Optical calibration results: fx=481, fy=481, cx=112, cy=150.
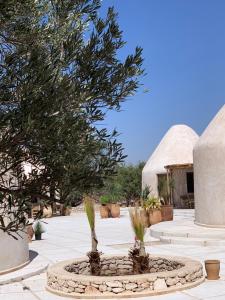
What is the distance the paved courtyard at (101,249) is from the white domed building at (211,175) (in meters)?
2.16

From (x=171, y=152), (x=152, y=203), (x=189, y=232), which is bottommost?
(x=189, y=232)

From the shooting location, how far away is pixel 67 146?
3629 millimetres

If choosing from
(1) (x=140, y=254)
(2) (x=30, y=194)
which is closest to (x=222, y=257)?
(1) (x=140, y=254)

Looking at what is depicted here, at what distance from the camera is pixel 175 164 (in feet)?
103

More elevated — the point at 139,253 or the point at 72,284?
the point at 139,253

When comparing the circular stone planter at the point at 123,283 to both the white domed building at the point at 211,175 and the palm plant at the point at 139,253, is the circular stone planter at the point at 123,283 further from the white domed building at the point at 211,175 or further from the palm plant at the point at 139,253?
the white domed building at the point at 211,175

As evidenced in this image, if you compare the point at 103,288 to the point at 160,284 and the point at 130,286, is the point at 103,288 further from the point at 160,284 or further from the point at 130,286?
the point at 160,284

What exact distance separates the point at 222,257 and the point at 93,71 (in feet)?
28.9

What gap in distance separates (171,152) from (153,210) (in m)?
15.7

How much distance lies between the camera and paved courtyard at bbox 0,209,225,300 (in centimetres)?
822

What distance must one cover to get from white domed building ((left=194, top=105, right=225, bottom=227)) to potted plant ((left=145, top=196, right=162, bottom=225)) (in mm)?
2917

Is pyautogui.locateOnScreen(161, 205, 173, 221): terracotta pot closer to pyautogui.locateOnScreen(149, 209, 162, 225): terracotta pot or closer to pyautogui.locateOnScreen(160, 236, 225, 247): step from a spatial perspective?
pyautogui.locateOnScreen(149, 209, 162, 225): terracotta pot

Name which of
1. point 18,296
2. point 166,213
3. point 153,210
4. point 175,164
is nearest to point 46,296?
point 18,296

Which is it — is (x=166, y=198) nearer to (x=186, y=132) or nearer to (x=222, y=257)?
(x=186, y=132)
